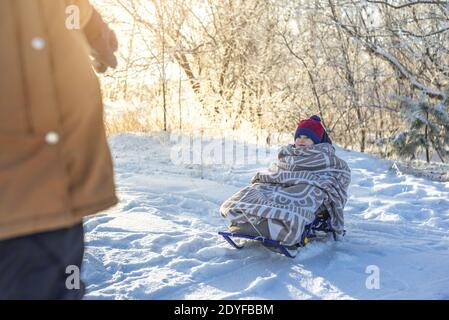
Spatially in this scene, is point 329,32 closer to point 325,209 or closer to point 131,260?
point 325,209

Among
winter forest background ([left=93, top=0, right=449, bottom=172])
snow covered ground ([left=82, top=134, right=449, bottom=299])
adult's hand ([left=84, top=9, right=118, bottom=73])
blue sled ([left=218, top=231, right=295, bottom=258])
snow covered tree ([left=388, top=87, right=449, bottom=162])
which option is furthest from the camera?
winter forest background ([left=93, top=0, right=449, bottom=172])

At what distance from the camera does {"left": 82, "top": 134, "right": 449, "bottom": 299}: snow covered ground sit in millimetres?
3281

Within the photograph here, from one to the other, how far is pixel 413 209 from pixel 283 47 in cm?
632

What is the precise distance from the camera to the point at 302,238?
385cm

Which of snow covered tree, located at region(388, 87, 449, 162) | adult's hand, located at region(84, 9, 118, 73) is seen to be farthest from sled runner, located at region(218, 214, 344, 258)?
snow covered tree, located at region(388, 87, 449, 162)

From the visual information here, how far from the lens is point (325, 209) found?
13.6ft

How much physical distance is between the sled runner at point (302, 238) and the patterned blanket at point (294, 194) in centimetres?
6

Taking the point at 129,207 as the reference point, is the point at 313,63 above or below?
above

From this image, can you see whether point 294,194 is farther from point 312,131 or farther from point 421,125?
point 421,125

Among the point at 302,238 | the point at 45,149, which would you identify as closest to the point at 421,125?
the point at 302,238

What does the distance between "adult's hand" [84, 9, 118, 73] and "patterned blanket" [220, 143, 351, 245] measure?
246cm

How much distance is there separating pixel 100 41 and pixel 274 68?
9.69 meters

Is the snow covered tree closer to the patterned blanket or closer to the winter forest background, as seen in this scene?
the winter forest background

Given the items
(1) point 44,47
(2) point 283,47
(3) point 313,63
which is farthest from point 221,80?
(1) point 44,47
